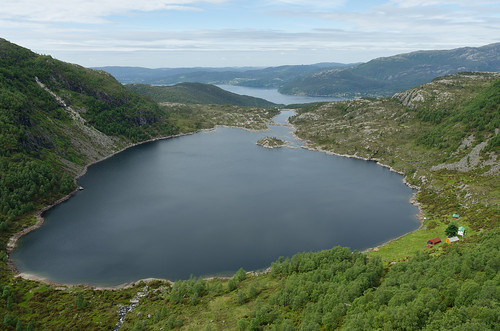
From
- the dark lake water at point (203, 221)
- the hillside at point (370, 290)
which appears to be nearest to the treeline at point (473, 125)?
the dark lake water at point (203, 221)

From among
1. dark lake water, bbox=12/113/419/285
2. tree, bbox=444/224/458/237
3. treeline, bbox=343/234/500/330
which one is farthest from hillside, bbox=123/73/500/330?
dark lake water, bbox=12/113/419/285

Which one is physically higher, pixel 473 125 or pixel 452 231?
pixel 473 125

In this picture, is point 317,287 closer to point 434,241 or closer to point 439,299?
point 439,299

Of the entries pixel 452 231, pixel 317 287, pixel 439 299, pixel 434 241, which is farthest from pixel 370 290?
pixel 452 231

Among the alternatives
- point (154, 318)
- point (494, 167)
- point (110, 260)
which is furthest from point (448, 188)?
point (110, 260)

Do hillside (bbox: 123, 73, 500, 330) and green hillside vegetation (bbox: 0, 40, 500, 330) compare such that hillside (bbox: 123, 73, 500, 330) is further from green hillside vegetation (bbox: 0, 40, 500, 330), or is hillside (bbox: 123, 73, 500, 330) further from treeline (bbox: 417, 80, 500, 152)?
treeline (bbox: 417, 80, 500, 152)

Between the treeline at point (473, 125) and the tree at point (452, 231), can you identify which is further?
the treeline at point (473, 125)

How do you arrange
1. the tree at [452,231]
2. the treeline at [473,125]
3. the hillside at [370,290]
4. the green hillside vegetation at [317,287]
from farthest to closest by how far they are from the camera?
the treeline at [473,125]
the tree at [452,231]
the green hillside vegetation at [317,287]
the hillside at [370,290]

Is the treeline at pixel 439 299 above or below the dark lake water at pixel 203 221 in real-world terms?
above

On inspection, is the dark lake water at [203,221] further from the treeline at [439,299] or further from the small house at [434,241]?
the treeline at [439,299]
